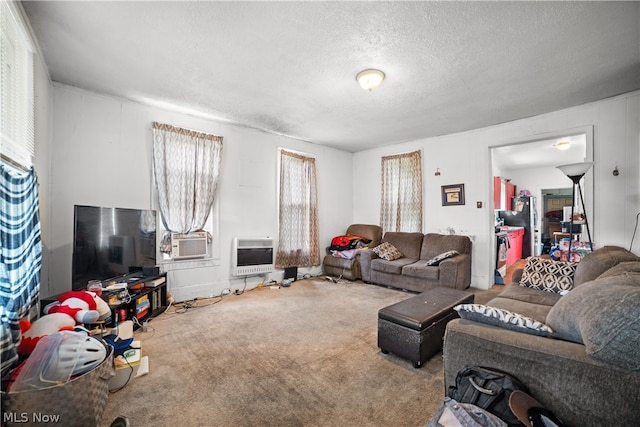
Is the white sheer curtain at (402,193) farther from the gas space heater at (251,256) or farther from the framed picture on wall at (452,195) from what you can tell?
the gas space heater at (251,256)

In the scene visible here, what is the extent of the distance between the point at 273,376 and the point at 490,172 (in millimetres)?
4340

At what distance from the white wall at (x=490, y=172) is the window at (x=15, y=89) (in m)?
5.12

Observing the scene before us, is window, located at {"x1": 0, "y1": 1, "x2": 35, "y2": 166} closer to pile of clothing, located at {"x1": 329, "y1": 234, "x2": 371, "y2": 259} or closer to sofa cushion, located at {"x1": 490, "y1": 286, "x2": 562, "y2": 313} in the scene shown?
sofa cushion, located at {"x1": 490, "y1": 286, "x2": 562, "y2": 313}

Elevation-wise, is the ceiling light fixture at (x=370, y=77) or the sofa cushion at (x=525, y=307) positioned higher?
the ceiling light fixture at (x=370, y=77)

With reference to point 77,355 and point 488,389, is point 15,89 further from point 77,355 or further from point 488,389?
point 488,389

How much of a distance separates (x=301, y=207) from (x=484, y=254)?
327 cm

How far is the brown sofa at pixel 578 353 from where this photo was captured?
3.14 feet

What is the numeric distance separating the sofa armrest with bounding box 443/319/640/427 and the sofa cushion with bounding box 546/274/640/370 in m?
0.06

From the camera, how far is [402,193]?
530 centimetres

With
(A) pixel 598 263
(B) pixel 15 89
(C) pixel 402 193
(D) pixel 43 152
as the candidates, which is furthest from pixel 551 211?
(D) pixel 43 152

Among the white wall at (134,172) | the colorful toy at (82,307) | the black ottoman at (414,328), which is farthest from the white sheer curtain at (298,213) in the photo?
the black ottoman at (414,328)

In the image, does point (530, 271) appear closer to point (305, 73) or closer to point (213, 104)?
point (305, 73)

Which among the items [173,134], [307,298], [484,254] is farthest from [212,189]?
[484,254]

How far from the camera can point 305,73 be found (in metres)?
2.67
